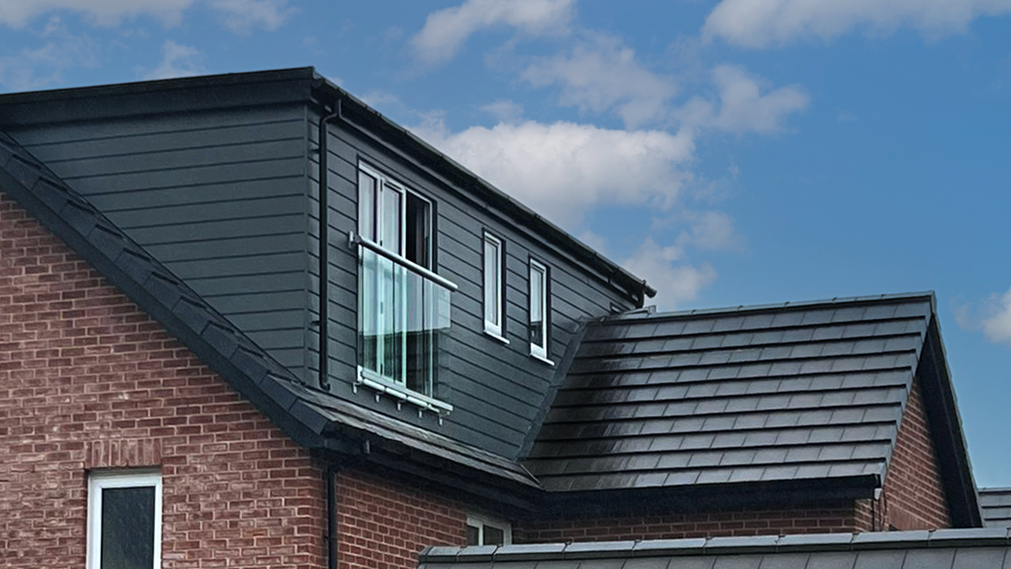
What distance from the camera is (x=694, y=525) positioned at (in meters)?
18.9

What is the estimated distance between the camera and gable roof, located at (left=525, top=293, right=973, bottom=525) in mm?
18641

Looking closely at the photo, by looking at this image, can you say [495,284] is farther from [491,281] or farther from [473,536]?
[473,536]

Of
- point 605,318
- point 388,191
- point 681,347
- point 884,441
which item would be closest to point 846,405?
point 884,441

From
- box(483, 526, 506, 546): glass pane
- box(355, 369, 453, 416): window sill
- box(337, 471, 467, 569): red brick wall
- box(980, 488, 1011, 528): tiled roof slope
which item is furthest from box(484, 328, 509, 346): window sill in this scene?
box(980, 488, 1011, 528): tiled roof slope

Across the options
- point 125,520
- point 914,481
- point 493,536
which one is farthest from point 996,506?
point 125,520

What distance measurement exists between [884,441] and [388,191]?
5.83 m

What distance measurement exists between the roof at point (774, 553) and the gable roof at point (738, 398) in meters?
3.77

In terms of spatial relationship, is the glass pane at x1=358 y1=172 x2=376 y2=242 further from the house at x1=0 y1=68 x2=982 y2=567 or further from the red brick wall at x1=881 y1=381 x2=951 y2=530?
the red brick wall at x1=881 y1=381 x2=951 y2=530

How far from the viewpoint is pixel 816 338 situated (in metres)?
20.7

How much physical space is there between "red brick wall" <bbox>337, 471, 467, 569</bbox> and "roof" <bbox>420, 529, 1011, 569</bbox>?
63 cm

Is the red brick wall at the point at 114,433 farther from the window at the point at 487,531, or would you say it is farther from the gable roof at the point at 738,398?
the gable roof at the point at 738,398

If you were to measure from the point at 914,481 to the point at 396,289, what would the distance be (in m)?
7.39

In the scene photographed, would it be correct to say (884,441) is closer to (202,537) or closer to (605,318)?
(605,318)

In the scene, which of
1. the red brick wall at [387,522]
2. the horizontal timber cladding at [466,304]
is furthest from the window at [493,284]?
the red brick wall at [387,522]
